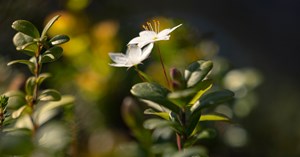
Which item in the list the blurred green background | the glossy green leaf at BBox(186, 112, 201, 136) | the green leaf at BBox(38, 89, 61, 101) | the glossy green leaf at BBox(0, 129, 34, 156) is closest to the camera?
the glossy green leaf at BBox(0, 129, 34, 156)

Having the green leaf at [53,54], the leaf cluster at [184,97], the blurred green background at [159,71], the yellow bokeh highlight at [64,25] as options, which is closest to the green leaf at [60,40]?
the green leaf at [53,54]

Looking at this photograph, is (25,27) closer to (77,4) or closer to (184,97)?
(184,97)

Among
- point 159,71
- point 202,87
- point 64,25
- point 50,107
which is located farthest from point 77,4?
point 202,87

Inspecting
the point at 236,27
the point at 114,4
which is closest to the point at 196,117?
the point at 114,4

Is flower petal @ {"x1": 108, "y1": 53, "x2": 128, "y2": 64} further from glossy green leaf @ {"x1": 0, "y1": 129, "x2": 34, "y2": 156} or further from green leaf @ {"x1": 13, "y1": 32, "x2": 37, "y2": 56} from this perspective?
glossy green leaf @ {"x1": 0, "y1": 129, "x2": 34, "y2": 156}

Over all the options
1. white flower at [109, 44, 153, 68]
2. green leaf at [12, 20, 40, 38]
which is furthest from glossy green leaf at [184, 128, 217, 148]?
green leaf at [12, 20, 40, 38]

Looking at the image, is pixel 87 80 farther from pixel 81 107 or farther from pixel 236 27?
pixel 236 27

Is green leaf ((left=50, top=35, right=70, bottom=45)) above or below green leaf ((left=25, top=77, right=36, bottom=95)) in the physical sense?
above
